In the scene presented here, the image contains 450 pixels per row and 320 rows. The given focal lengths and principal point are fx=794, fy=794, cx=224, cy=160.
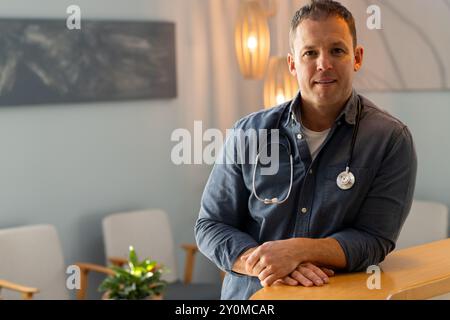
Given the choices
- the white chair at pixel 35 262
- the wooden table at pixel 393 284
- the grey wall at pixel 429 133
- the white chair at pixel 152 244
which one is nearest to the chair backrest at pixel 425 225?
the grey wall at pixel 429 133

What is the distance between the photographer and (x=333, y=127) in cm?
163

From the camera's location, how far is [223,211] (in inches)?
67.8

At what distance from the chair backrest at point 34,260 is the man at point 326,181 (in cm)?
271

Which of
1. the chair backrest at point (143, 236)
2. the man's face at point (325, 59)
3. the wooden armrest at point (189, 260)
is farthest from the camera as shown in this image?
the wooden armrest at point (189, 260)

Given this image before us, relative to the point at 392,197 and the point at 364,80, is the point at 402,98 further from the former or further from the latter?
the point at 392,197

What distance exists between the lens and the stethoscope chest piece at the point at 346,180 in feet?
5.21

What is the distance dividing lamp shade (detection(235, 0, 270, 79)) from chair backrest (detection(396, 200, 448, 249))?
1.16 metres

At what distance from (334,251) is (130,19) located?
3468mm

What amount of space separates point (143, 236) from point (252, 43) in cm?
133

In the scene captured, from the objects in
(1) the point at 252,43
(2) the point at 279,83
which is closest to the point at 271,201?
(2) the point at 279,83

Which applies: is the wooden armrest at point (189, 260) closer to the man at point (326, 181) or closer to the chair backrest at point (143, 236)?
the chair backrest at point (143, 236)

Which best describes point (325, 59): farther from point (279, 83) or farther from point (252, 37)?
point (252, 37)

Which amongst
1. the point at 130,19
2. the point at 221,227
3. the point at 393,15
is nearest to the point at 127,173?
the point at 130,19
